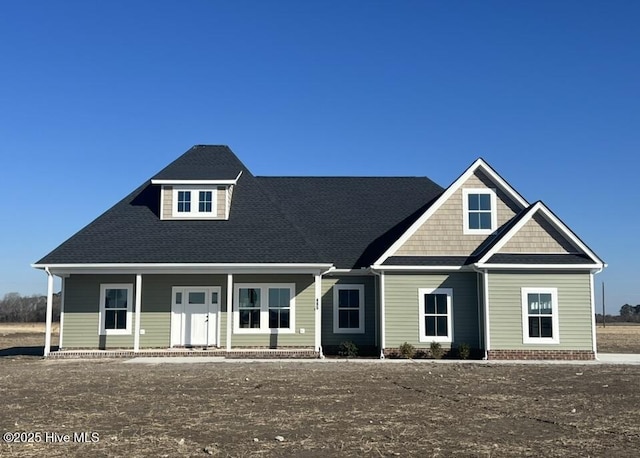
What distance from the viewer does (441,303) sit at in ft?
70.0

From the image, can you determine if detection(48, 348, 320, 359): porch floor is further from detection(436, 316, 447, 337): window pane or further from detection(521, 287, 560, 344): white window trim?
detection(521, 287, 560, 344): white window trim

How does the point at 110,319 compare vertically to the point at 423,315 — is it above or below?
below

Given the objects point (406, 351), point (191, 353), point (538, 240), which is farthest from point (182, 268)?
point (538, 240)

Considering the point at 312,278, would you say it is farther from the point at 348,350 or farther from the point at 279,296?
the point at 348,350

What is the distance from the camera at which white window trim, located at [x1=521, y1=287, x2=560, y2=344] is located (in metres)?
20.4

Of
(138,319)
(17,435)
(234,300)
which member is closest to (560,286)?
(234,300)

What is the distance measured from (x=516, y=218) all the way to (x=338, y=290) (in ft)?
22.9

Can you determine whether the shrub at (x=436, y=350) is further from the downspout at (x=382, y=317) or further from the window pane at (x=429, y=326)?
the downspout at (x=382, y=317)

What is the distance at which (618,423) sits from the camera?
9688mm

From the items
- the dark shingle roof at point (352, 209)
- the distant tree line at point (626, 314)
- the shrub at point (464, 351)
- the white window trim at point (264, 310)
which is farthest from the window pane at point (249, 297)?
the distant tree line at point (626, 314)

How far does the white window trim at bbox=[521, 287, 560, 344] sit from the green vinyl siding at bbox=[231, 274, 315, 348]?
728cm

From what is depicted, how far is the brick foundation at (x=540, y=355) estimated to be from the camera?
20.3 m

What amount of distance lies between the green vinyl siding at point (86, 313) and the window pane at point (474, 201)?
1243 cm

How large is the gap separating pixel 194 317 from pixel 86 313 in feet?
12.5
